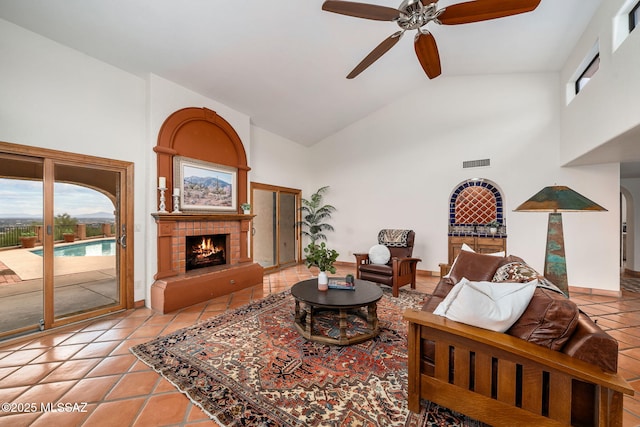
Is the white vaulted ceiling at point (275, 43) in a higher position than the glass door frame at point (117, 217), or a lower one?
higher

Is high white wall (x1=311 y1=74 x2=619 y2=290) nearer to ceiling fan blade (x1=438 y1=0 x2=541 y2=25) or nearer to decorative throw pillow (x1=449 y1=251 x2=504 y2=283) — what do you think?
decorative throw pillow (x1=449 y1=251 x2=504 y2=283)

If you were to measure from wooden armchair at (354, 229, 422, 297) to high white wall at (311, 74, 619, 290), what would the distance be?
2.89 ft

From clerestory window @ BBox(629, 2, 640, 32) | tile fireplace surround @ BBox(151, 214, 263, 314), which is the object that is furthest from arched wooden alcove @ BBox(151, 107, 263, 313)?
clerestory window @ BBox(629, 2, 640, 32)

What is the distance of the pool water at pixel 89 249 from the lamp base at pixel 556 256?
15.4 feet

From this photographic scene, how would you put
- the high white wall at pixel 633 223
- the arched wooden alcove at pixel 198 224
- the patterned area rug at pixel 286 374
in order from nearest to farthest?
1. the patterned area rug at pixel 286 374
2. the arched wooden alcove at pixel 198 224
3. the high white wall at pixel 633 223

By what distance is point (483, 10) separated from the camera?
1826 millimetres

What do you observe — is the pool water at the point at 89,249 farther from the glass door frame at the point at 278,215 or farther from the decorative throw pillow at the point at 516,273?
the decorative throw pillow at the point at 516,273

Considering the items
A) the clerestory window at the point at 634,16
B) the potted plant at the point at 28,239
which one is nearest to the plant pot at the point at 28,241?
the potted plant at the point at 28,239

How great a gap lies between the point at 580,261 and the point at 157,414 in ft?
18.7

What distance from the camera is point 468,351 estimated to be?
4.48 feet

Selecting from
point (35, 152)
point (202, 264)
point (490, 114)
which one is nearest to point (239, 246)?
point (202, 264)

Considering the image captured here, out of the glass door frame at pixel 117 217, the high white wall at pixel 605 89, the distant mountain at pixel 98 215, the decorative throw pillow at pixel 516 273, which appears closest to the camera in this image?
the decorative throw pillow at pixel 516 273

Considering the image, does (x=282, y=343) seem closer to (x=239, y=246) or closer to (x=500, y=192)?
(x=239, y=246)

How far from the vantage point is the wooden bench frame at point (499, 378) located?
1046mm
